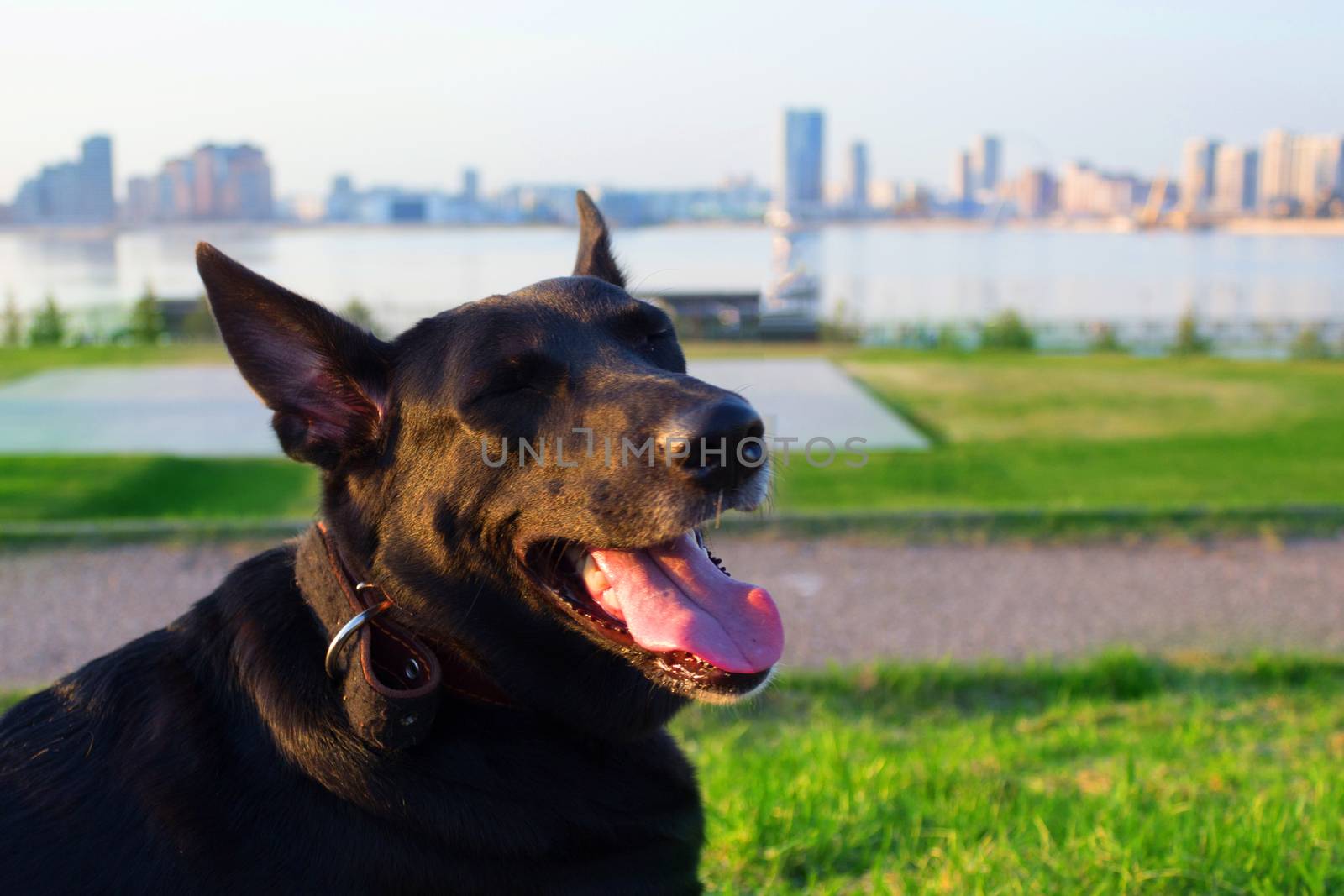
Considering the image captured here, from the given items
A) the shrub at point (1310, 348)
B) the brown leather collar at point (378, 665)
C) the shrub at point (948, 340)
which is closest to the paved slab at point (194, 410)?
the shrub at point (948, 340)

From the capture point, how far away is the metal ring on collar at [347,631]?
2.26m

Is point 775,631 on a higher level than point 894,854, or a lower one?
higher

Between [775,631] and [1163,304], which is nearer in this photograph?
[775,631]

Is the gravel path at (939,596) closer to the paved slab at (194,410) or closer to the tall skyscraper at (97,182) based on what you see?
the paved slab at (194,410)

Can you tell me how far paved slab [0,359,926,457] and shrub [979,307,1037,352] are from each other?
4806 mm

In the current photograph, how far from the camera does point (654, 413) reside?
2.30 meters

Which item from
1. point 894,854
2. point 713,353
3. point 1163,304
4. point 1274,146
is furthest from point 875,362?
point 1274,146

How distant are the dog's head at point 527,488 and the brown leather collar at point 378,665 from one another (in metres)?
0.05

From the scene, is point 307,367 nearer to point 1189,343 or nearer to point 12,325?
point 1189,343

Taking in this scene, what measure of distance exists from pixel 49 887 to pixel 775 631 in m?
1.37

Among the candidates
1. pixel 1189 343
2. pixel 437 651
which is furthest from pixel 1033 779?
pixel 1189 343

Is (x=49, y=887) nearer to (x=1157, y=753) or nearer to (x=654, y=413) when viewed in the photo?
(x=654, y=413)

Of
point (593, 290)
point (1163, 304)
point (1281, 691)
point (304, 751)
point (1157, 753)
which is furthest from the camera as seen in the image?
point (1163, 304)

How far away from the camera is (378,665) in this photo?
234cm
